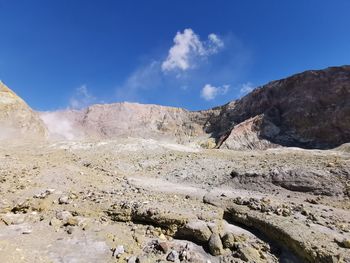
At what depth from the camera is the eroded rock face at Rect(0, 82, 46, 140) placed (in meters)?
34.7

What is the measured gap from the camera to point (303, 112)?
53312mm

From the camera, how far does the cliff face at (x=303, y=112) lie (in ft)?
158

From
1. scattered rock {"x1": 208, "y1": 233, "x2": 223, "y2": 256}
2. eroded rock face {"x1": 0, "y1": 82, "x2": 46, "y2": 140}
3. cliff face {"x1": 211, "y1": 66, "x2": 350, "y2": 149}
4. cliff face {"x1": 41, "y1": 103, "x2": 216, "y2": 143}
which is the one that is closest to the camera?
scattered rock {"x1": 208, "y1": 233, "x2": 223, "y2": 256}

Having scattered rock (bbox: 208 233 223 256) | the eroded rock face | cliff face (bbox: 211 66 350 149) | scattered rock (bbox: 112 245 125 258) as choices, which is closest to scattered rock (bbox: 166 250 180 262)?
scattered rock (bbox: 208 233 223 256)

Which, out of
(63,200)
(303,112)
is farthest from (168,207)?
(303,112)

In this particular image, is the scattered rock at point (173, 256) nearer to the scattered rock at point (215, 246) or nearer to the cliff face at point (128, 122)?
the scattered rock at point (215, 246)

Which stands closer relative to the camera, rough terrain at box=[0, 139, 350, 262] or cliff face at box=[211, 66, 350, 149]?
rough terrain at box=[0, 139, 350, 262]

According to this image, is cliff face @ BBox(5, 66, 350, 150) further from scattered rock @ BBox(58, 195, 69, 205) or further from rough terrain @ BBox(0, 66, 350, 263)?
scattered rock @ BBox(58, 195, 69, 205)

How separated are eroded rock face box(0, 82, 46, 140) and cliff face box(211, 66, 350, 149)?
28769mm

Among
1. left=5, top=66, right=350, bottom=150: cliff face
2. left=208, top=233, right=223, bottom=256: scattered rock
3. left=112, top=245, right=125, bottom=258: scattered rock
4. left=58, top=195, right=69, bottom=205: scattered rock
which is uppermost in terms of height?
left=5, top=66, right=350, bottom=150: cliff face

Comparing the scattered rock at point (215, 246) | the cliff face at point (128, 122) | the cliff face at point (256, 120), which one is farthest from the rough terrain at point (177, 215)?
the cliff face at point (128, 122)

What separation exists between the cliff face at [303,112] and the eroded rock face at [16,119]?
28.8 meters

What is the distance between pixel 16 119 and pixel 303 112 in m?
45.0

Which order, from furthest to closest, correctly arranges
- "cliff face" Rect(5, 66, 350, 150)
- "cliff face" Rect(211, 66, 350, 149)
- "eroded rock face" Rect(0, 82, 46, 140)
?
"cliff face" Rect(211, 66, 350, 149), "cliff face" Rect(5, 66, 350, 150), "eroded rock face" Rect(0, 82, 46, 140)
